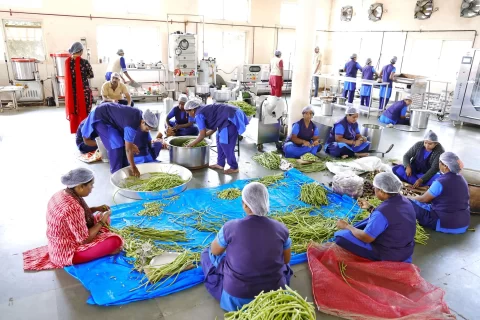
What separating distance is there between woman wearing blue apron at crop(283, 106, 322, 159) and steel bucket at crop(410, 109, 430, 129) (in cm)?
418

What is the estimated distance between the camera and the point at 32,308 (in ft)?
8.47

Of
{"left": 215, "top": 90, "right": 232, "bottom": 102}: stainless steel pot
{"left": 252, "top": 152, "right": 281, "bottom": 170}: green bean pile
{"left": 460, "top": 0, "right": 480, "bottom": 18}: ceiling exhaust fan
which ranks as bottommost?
{"left": 252, "top": 152, "right": 281, "bottom": 170}: green bean pile

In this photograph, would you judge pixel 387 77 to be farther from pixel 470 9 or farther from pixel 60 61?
pixel 60 61

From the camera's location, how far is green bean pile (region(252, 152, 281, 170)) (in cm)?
566

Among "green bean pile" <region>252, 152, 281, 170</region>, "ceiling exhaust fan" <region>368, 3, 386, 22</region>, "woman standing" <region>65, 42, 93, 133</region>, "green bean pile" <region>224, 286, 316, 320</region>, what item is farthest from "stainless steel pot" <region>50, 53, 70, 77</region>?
"ceiling exhaust fan" <region>368, 3, 386, 22</region>

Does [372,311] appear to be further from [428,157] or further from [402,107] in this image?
[402,107]

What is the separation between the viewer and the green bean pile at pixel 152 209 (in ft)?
12.8

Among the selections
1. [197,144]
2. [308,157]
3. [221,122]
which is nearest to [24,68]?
[197,144]

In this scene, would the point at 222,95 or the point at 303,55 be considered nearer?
the point at 303,55

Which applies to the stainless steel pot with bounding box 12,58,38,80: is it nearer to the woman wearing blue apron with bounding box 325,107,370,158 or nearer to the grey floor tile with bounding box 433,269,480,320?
the woman wearing blue apron with bounding box 325,107,370,158

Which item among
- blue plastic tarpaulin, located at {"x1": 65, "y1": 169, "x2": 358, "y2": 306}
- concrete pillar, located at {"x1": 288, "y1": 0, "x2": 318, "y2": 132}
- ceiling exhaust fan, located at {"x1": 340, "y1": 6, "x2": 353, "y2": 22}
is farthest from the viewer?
ceiling exhaust fan, located at {"x1": 340, "y1": 6, "x2": 353, "y2": 22}

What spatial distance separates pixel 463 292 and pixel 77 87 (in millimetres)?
6494

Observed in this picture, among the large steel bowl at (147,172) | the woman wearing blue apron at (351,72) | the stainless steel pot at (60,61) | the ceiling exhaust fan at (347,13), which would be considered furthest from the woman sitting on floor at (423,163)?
the ceiling exhaust fan at (347,13)

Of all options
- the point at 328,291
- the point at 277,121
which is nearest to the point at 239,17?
the point at 277,121
